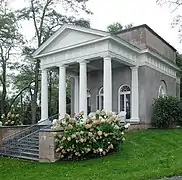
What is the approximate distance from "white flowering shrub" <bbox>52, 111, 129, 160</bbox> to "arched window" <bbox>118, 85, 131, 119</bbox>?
7.96 meters

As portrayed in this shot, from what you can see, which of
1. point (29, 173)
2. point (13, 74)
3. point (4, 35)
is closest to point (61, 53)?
point (4, 35)

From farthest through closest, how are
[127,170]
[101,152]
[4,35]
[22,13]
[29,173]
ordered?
1. [22,13]
2. [4,35]
3. [101,152]
4. [29,173]
5. [127,170]

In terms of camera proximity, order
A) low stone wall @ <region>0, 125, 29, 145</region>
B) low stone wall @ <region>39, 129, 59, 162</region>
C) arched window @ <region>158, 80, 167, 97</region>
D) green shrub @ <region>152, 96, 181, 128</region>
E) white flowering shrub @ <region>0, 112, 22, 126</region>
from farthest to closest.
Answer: arched window @ <region>158, 80, 167, 97</region> → green shrub @ <region>152, 96, 181, 128</region> → white flowering shrub @ <region>0, 112, 22, 126</region> → low stone wall @ <region>0, 125, 29, 145</region> → low stone wall @ <region>39, 129, 59, 162</region>

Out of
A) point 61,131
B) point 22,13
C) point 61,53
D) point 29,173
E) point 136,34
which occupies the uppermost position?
point 22,13

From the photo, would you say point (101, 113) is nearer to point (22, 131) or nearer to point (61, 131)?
point (61, 131)

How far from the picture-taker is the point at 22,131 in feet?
55.8

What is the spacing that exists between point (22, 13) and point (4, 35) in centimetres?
1016

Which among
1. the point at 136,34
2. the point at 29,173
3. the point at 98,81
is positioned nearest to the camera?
the point at 29,173

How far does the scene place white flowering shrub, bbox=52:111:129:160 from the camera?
11.9m

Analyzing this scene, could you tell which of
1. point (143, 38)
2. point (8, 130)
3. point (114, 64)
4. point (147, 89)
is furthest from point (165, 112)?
point (8, 130)

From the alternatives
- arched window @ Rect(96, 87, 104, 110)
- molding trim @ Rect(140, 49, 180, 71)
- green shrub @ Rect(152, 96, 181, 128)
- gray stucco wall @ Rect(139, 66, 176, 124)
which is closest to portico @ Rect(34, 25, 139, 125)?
gray stucco wall @ Rect(139, 66, 176, 124)

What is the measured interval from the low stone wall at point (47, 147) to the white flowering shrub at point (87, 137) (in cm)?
21

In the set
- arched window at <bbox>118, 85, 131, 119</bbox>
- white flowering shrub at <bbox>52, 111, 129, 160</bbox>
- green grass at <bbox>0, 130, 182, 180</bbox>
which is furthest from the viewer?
arched window at <bbox>118, 85, 131, 119</bbox>

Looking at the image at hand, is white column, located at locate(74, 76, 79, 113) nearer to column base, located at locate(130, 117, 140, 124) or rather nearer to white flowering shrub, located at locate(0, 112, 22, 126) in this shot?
column base, located at locate(130, 117, 140, 124)
